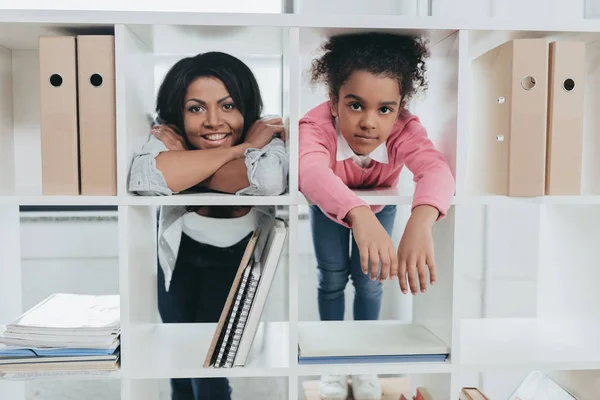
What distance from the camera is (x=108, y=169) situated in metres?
1.16

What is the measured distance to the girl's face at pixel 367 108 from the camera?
4.12 feet

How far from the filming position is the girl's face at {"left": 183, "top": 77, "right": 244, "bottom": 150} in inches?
55.1

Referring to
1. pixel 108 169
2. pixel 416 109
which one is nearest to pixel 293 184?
pixel 108 169

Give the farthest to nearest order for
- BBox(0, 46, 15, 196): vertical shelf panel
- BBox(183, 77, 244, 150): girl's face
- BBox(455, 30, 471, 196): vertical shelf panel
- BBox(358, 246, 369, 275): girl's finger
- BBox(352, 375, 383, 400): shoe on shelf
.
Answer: BBox(352, 375, 383, 400): shoe on shelf < BBox(183, 77, 244, 150): girl's face < BBox(0, 46, 15, 196): vertical shelf panel < BBox(455, 30, 471, 196): vertical shelf panel < BBox(358, 246, 369, 275): girl's finger

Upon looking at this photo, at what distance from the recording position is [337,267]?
1659 mm

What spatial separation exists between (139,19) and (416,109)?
1130 millimetres

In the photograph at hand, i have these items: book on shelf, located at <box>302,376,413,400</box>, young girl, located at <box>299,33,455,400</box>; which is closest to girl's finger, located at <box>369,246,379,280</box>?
young girl, located at <box>299,33,455,400</box>

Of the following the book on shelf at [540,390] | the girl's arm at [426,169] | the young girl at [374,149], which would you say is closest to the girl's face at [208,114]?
the young girl at [374,149]

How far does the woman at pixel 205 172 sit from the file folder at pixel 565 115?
0.59m

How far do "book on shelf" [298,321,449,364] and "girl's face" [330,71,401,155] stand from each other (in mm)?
459

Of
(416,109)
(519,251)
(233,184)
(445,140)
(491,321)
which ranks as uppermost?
(416,109)

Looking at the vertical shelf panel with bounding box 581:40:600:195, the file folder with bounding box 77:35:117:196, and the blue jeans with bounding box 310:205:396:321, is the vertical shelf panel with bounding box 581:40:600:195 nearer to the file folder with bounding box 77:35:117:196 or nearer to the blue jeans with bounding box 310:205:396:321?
the blue jeans with bounding box 310:205:396:321

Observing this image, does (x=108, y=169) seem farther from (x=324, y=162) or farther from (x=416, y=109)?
(x=416, y=109)

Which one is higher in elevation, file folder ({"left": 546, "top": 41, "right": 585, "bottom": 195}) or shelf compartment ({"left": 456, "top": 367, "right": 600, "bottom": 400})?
file folder ({"left": 546, "top": 41, "right": 585, "bottom": 195})
